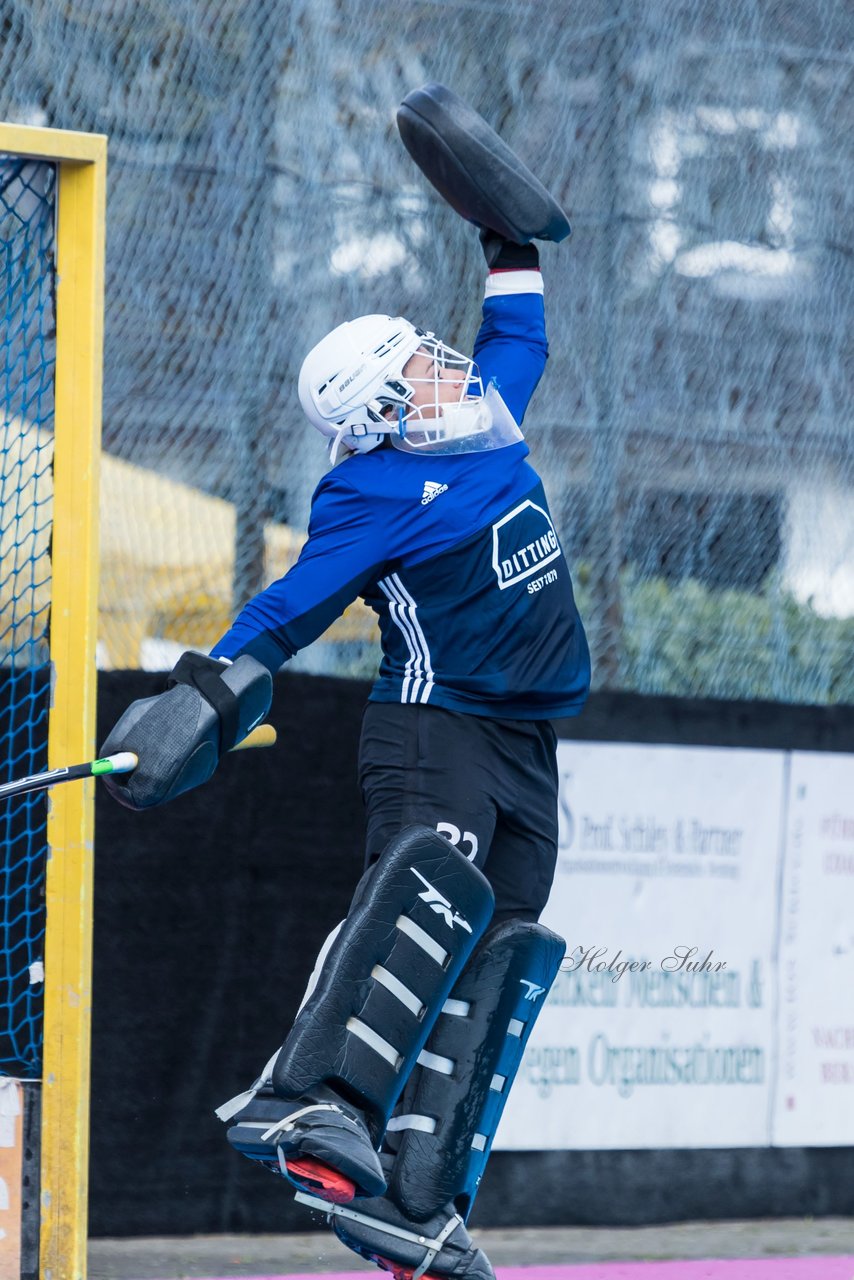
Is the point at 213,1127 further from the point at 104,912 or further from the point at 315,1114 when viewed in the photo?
the point at 315,1114

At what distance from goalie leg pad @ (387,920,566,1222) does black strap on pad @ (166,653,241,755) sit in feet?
2.51

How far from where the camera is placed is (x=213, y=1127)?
4766 millimetres

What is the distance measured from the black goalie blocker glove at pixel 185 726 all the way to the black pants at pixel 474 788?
0.40 m

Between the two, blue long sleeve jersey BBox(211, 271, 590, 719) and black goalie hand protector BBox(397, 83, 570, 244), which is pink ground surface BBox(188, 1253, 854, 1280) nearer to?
blue long sleeve jersey BBox(211, 271, 590, 719)

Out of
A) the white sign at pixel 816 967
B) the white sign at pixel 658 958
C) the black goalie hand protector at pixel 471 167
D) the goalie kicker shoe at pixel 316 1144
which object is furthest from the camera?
the white sign at pixel 816 967

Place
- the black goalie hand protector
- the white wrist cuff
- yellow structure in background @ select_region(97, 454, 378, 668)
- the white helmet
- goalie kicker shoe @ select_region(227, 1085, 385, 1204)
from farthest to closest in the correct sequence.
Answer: yellow structure in background @ select_region(97, 454, 378, 668) < the white wrist cuff < the black goalie hand protector < the white helmet < goalie kicker shoe @ select_region(227, 1085, 385, 1204)

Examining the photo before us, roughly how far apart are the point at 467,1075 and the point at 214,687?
1.00 m

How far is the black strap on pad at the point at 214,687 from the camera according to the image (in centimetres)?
364

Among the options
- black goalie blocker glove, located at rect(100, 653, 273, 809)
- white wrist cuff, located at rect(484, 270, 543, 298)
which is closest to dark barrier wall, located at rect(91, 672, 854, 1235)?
black goalie blocker glove, located at rect(100, 653, 273, 809)

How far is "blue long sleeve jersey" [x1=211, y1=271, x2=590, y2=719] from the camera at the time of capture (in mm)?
3822

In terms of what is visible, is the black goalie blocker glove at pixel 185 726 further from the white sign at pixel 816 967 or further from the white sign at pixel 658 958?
the white sign at pixel 816 967

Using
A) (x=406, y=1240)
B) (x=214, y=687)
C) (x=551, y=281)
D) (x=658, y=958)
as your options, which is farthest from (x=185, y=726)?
(x=551, y=281)

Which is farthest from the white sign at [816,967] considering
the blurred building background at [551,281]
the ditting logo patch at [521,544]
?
the ditting logo patch at [521,544]

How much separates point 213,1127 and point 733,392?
2639mm
